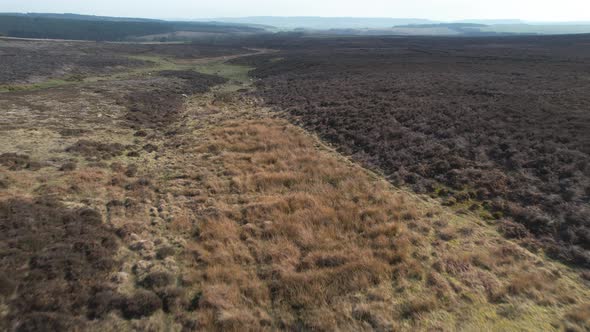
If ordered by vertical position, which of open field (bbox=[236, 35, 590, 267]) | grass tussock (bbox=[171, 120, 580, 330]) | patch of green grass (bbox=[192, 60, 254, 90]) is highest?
patch of green grass (bbox=[192, 60, 254, 90])

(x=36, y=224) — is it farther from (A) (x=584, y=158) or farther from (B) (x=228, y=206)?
(A) (x=584, y=158)

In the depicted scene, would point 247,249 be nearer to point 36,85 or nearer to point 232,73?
point 36,85

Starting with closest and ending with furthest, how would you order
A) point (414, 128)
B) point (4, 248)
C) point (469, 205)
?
point (4, 248) < point (469, 205) < point (414, 128)

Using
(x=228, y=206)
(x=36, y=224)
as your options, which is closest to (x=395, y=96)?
(x=228, y=206)

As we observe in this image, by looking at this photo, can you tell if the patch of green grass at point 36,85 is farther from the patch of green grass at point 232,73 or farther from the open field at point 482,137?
the open field at point 482,137

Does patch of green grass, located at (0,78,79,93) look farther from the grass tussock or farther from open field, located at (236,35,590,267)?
the grass tussock

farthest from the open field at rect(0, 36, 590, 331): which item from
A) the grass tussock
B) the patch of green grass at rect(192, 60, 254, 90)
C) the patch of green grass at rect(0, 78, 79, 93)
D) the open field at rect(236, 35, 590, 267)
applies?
the patch of green grass at rect(192, 60, 254, 90)
